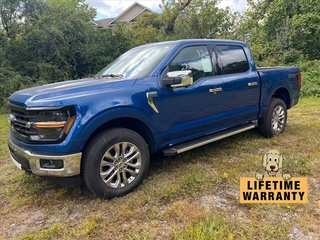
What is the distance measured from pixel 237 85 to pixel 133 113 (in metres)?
1.95

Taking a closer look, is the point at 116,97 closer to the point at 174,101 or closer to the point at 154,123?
the point at 154,123

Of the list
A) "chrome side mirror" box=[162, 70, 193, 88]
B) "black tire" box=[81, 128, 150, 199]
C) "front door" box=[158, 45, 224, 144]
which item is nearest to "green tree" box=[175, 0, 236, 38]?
"front door" box=[158, 45, 224, 144]

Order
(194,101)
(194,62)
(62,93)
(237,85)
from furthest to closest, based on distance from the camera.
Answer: (237,85), (194,62), (194,101), (62,93)

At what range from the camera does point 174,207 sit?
9.07 ft

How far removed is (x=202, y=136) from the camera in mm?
3961

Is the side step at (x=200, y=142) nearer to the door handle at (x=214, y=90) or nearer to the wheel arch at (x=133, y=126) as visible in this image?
the wheel arch at (x=133, y=126)

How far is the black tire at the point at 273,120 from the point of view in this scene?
4879mm

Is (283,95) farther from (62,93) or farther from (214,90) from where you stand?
(62,93)

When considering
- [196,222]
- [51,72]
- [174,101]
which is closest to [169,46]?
[174,101]

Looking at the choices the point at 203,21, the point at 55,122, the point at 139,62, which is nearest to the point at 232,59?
the point at 139,62

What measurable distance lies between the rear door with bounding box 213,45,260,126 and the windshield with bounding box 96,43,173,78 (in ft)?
3.14

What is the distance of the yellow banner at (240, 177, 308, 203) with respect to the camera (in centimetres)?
283

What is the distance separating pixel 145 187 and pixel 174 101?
111cm

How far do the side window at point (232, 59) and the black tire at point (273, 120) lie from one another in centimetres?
93
